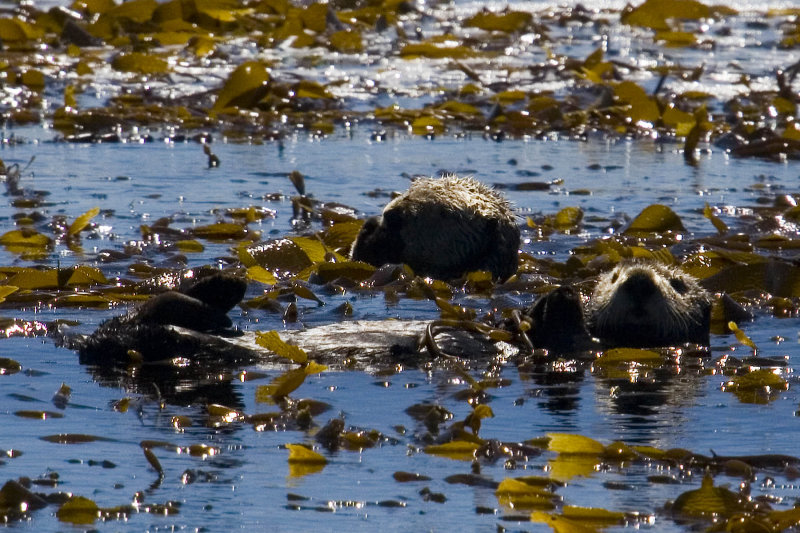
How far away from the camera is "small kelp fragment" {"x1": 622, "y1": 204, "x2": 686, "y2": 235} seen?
845 cm

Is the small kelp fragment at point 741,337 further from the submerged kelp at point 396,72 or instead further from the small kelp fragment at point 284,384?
the submerged kelp at point 396,72

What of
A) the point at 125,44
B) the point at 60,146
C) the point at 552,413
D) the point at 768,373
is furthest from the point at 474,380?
the point at 125,44

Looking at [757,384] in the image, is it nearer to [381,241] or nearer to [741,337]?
[741,337]

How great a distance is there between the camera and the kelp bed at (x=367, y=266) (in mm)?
3988

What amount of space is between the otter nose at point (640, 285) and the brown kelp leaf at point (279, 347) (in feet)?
4.38

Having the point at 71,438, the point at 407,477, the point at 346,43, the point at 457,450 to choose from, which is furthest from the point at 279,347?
the point at 346,43

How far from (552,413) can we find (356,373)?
847 millimetres

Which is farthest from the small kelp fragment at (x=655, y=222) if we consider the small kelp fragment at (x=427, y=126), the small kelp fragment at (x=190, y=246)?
the small kelp fragment at (x=427, y=126)

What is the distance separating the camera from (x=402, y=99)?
13.4 m

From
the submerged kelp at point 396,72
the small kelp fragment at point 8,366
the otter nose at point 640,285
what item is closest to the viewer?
the small kelp fragment at point 8,366

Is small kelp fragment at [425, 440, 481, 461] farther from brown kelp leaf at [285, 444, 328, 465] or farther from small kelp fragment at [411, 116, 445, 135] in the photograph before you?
small kelp fragment at [411, 116, 445, 135]

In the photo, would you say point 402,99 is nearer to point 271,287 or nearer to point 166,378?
point 271,287

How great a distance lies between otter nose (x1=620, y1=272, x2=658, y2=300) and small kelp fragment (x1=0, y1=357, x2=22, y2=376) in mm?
2260

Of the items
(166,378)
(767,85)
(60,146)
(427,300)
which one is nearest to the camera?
(166,378)
